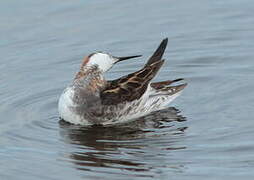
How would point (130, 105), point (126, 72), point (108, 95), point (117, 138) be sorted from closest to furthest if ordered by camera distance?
point (117, 138) → point (108, 95) → point (130, 105) → point (126, 72)

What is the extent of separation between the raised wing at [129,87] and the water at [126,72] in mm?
504

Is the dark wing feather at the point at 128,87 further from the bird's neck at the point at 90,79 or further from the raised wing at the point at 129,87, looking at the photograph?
the bird's neck at the point at 90,79

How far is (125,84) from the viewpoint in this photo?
51.2ft

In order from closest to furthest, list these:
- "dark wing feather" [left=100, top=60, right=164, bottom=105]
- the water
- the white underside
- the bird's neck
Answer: the water
the white underside
"dark wing feather" [left=100, top=60, right=164, bottom=105]
the bird's neck

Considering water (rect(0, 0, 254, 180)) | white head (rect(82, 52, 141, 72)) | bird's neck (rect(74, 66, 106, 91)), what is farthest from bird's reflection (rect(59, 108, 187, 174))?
white head (rect(82, 52, 141, 72))

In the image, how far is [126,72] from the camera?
58.5 feet

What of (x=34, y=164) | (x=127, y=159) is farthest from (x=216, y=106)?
(x=34, y=164)

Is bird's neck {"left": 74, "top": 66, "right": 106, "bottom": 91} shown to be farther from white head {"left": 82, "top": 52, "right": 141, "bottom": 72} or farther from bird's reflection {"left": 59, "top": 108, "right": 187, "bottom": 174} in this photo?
bird's reflection {"left": 59, "top": 108, "right": 187, "bottom": 174}

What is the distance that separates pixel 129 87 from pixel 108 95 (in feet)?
1.56

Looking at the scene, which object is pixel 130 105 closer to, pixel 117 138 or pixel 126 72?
pixel 117 138

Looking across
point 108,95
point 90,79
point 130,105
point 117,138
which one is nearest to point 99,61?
point 90,79

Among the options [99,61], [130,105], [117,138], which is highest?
[99,61]

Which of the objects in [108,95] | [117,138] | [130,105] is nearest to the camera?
[117,138]

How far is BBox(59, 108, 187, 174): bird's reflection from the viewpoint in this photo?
1318cm
